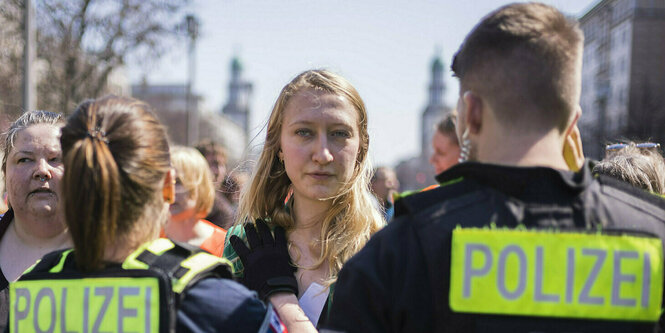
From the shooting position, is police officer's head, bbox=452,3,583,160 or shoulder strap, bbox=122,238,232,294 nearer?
police officer's head, bbox=452,3,583,160

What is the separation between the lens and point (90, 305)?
180cm

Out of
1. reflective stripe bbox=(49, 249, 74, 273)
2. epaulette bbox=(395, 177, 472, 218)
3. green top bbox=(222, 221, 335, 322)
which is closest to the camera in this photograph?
epaulette bbox=(395, 177, 472, 218)

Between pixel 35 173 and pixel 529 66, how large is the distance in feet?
7.43

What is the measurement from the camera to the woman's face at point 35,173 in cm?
282

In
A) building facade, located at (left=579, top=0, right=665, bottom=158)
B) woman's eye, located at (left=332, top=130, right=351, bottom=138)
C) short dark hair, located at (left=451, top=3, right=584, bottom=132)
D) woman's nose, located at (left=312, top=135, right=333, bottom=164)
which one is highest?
building facade, located at (left=579, top=0, right=665, bottom=158)

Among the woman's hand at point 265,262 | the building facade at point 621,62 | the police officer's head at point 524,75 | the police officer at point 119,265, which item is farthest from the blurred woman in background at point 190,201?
the building facade at point 621,62

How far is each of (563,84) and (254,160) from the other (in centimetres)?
187

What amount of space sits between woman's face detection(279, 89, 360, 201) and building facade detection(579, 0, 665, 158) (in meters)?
34.8

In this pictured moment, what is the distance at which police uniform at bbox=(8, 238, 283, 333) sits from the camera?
1.77 meters

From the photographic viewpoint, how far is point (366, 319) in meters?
1.67

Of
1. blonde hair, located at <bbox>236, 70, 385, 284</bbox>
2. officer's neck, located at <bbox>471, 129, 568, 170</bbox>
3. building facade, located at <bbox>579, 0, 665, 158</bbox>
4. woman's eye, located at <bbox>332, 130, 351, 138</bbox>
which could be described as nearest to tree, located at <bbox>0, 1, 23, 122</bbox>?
blonde hair, located at <bbox>236, 70, 385, 284</bbox>

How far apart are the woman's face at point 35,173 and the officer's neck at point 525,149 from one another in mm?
2097

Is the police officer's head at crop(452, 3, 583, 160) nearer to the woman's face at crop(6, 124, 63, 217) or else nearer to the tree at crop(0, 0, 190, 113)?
the woman's face at crop(6, 124, 63, 217)

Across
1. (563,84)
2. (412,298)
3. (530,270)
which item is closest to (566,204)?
(530,270)
